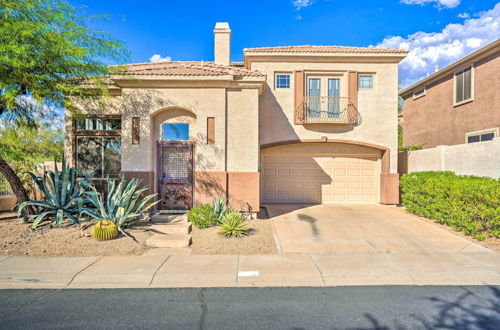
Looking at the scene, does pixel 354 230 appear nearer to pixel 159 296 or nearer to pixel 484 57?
pixel 159 296

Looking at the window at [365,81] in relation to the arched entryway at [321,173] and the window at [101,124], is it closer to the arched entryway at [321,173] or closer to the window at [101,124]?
the arched entryway at [321,173]

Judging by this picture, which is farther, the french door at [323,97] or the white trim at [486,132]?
the french door at [323,97]

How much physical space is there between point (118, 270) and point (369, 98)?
1165cm

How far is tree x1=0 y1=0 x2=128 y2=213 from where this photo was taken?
21.5ft

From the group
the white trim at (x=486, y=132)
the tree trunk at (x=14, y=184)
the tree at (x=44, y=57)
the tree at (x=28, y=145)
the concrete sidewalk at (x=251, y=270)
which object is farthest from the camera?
the white trim at (x=486, y=132)

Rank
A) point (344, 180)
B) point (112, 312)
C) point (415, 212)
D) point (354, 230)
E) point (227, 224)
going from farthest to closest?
point (344, 180) → point (415, 212) → point (354, 230) → point (227, 224) → point (112, 312)

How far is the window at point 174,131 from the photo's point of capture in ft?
31.2

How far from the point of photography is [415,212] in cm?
1032

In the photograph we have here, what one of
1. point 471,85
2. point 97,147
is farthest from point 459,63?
point 97,147

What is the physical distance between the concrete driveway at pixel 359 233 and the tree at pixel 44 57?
721 cm

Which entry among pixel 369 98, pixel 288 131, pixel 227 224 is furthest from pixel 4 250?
pixel 369 98

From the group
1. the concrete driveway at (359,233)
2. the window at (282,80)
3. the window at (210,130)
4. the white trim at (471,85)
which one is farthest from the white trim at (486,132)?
the window at (210,130)

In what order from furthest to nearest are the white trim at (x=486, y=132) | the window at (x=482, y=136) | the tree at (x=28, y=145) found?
1. the window at (x=482, y=136)
2. the white trim at (x=486, y=132)
3. the tree at (x=28, y=145)

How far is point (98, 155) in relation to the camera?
9812 millimetres
